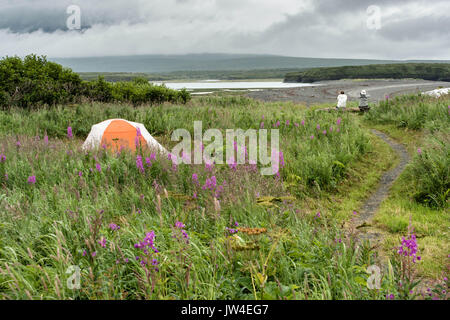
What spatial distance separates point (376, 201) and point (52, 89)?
562 inches

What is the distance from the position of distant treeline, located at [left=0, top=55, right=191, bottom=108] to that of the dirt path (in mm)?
12176

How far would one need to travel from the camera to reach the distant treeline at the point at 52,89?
14523 millimetres

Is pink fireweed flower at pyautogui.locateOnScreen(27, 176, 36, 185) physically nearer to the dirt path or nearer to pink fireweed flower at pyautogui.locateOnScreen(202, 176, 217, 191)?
pink fireweed flower at pyautogui.locateOnScreen(202, 176, 217, 191)

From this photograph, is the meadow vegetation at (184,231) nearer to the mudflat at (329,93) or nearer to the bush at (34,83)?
the bush at (34,83)

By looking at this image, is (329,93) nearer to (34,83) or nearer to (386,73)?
(34,83)

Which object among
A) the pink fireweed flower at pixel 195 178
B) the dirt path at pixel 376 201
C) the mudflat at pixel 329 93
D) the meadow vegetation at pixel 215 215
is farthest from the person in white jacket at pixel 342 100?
the pink fireweed flower at pixel 195 178

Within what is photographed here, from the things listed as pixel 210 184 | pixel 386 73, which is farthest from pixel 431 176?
pixel 386 73

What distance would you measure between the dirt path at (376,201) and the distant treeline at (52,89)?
12.2m

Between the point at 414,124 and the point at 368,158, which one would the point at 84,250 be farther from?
the point at 414,124

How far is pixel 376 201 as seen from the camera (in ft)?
23.4

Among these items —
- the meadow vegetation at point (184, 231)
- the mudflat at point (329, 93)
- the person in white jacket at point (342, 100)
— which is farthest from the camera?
the mudflat at point (329, 93)
